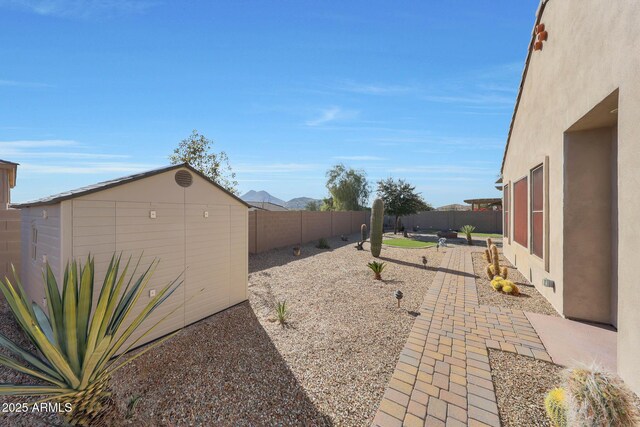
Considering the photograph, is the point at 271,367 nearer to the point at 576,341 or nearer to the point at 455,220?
the point at 576,341

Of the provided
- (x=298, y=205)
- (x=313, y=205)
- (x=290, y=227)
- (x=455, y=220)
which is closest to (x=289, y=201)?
(x=298, y=205)

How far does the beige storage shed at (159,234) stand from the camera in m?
3.60

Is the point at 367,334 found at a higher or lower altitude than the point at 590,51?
lower

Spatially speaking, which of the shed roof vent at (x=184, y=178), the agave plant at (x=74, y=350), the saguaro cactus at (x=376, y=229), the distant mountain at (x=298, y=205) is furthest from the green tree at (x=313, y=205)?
the agave plant at (x=74, y=350)

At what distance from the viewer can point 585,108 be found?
168 inches

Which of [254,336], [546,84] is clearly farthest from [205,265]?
[546,84]

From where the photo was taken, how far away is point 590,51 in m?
4.11

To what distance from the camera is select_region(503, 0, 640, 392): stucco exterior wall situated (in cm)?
308

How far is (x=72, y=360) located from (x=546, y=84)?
930 cm

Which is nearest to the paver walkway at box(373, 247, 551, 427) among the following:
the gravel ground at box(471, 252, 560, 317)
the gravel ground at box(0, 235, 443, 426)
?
the gravel ground at box(0, 235, 443, 426)

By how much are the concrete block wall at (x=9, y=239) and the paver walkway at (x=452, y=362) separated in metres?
8.43

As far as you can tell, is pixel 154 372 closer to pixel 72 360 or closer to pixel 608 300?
pixel 72 360

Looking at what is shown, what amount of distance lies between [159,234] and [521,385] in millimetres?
5523

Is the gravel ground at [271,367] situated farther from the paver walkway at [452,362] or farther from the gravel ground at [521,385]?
the gravel ground at [521,385]
